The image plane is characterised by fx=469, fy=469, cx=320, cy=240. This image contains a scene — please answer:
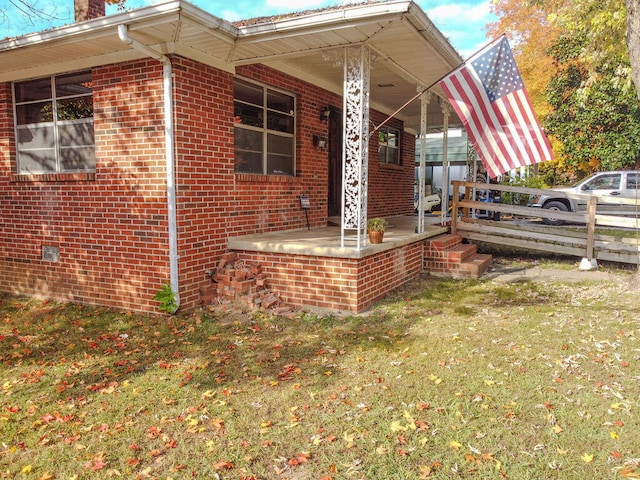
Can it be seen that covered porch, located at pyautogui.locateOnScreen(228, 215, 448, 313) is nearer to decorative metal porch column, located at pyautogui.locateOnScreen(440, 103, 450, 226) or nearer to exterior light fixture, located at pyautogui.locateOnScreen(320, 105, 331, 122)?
exterior light fixture, located at pyautogui.locateOnScreen(320, 105, 331, 122)

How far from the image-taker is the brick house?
5.20 m

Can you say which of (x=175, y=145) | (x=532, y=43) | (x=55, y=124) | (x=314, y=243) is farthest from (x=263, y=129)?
(x=532, y=43)

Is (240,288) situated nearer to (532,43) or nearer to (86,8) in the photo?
(86,8)

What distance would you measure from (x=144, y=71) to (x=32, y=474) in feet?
14.4

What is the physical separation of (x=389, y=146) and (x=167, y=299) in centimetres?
782

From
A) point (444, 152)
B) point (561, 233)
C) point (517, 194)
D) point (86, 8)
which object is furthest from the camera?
point (517, 194)

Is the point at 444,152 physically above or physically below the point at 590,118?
below

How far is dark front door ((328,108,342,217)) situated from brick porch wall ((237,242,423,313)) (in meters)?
3.28

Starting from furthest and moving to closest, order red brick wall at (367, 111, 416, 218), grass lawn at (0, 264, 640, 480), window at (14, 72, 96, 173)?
red brick wall at (367, 111, 416, 218) < window at (14, 72, 96, 173) < grass lawn at (0, 264, 640, 480)

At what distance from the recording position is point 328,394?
3.53 m

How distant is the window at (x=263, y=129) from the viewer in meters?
6.55

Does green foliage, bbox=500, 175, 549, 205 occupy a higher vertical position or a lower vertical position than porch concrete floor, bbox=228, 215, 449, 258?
higher

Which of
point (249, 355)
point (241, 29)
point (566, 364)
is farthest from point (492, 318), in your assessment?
point (241, 29)

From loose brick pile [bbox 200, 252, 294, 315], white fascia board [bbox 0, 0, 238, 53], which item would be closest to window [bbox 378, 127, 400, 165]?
loose brick pile [bbox 200, 252, 294, 315]
